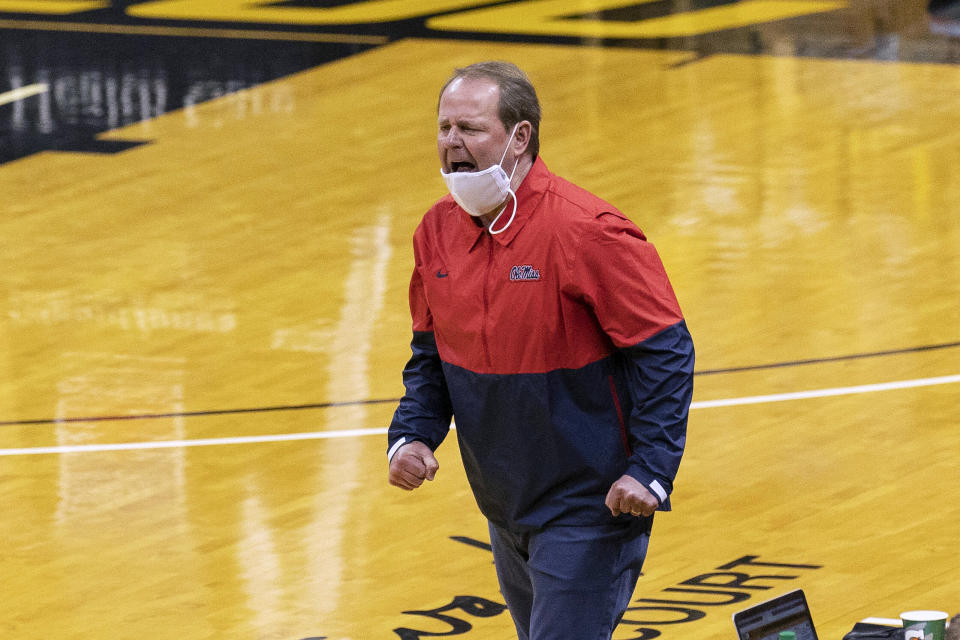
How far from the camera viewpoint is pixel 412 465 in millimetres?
4172

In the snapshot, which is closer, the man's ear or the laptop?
the man's ear

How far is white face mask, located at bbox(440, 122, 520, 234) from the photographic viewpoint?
397cm

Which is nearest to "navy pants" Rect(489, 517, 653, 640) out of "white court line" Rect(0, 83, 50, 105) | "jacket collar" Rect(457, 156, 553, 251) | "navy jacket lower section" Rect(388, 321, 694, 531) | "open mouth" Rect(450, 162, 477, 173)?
"navy jacket lower section" Rect(388, 321, 694, 531)

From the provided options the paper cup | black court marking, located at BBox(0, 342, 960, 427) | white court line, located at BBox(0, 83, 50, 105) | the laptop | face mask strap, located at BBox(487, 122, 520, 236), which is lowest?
white court line, located at BBox(0, 83, 50, 105)

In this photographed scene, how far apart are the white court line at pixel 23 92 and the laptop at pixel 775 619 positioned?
11466 mm

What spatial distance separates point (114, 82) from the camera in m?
15.7

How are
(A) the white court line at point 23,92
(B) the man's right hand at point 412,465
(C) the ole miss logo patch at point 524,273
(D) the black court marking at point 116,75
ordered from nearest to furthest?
(C) the ole miss logo patch at point 524,273 → (B) the man's right hand at point 412,465 → (D) the black court marking at point 116,75 → (A) the white court line at point 23,92

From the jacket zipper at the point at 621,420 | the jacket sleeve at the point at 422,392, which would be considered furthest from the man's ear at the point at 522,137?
the jacket zipper at the point at 621,420

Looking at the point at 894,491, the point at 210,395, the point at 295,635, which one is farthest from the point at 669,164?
the point at 295,635

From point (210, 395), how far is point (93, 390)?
1.81ft

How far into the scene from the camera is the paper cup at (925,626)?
15.3 feet

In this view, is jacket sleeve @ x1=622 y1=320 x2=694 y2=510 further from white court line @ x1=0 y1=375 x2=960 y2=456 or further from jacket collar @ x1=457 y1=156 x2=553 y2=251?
white court line @ x1=0 y1=375 x2=960 y2=456

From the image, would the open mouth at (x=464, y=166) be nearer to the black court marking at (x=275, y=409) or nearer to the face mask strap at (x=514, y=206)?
the face mask strap at (x=514, y=206)

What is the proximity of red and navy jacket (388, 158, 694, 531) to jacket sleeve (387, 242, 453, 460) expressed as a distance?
14 cm
